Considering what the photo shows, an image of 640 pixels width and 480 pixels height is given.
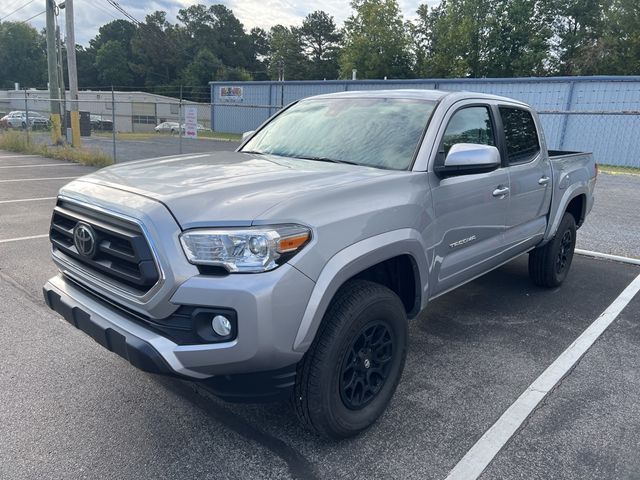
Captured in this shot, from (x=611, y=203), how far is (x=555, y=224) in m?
7.01

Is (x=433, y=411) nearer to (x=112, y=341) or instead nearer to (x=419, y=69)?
(x=112, y=341)

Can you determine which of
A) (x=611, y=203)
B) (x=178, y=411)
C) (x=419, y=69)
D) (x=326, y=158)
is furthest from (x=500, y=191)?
(x=419, y=69)

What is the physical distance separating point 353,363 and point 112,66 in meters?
90.6

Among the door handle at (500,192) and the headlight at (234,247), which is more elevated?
the door handle at (500,192)

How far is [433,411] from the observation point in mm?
3066

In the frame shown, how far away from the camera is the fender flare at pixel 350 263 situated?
233cm

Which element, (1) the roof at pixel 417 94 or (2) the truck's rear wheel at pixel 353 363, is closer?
(2) the truck's rear wheel at pixel 353 363

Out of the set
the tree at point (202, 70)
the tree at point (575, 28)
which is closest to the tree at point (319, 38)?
the tree at point (202, 70)

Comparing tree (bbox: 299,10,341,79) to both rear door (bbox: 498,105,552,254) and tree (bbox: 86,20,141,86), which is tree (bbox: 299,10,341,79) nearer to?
tree (bbox: 86,20,141,86)

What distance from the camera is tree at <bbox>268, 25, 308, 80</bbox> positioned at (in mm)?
74113

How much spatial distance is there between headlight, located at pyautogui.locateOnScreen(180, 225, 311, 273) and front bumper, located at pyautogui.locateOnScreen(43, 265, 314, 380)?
60 millimetres

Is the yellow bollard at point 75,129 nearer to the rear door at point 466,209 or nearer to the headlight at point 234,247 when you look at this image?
the rear door at point 466,209

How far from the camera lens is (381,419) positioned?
2.97 meters

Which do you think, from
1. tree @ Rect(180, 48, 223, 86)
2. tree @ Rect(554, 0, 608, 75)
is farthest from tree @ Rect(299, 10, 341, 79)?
tree @ Rect(554, 0, 608, 75)
